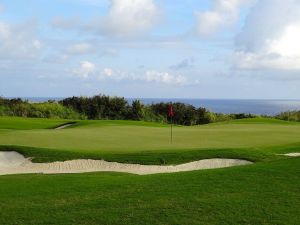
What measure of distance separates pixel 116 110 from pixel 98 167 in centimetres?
4728

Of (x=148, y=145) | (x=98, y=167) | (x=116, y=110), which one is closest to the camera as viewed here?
(x=98, y=167)

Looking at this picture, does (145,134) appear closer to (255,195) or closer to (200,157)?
(200,157)

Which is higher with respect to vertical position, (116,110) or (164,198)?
(116,110)

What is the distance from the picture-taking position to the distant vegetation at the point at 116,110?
2429 inches

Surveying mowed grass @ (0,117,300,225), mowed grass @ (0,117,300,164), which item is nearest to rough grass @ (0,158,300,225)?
mowed grass @ (0,117,300,225)

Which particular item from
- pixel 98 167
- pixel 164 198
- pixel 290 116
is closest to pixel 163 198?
pixel 164 198

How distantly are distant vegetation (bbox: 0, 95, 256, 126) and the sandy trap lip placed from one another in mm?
43191

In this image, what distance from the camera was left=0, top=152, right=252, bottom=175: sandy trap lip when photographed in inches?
680

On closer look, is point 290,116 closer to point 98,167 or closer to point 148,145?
point 148,145

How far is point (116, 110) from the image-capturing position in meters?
64.7

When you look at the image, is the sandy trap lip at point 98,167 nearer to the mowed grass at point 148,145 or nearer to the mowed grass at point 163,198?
the mowed grass at point 148,145

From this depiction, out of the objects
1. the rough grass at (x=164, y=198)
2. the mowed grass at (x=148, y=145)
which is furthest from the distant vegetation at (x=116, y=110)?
the rough grass at (x=164, y=198)

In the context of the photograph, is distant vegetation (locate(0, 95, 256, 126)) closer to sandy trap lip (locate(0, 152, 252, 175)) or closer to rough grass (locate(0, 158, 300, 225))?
sandy trap lip (locate(0, 152, 252, 175))

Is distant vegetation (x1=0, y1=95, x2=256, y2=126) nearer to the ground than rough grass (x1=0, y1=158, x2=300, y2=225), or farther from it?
farther from it
